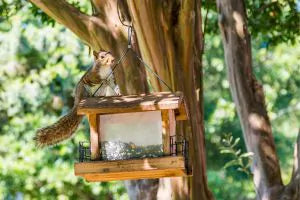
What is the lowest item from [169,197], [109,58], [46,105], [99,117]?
[169,197]

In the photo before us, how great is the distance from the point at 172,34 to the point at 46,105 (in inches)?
284

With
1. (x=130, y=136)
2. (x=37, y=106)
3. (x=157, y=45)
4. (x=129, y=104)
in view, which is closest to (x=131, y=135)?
(x=130, y=136)

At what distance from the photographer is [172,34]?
4414mm

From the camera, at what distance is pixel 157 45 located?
4.27 metres

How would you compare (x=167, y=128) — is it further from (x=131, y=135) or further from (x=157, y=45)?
(x=157, y=45)

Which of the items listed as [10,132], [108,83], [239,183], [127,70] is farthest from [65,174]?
[108,83]

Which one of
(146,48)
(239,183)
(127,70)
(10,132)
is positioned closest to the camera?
(146,48)

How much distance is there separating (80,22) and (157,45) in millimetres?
624

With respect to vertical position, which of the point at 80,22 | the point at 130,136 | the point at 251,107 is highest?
the point at 80,22

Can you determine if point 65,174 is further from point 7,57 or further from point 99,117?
point 99,117

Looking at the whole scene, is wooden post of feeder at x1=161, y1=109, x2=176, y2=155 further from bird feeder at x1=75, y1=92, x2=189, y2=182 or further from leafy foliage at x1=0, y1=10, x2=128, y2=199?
leafy foliage at x1=0, y1=10, x2=128, y2=199

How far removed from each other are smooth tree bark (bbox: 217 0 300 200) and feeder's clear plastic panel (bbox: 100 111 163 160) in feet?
6.86

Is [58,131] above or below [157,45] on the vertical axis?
below

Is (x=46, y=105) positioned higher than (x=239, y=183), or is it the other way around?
(x=46, y=105)
